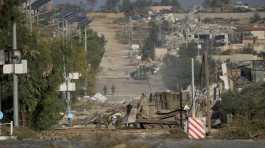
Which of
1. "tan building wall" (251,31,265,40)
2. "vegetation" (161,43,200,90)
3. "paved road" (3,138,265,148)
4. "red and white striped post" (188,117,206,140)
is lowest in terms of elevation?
"vegetation" (161,43,200,90)

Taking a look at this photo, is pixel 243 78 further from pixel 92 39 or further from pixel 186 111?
pixel 92 39

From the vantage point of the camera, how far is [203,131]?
31.9 m

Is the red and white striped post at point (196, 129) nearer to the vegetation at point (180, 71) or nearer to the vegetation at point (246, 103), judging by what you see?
the vegetation at point (246, 103)

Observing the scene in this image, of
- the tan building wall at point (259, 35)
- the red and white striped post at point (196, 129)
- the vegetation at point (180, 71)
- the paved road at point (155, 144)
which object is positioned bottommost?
the vegetation at point (180, 71)

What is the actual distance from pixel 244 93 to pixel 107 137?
41.1 meters

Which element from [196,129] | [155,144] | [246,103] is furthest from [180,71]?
[155,144]

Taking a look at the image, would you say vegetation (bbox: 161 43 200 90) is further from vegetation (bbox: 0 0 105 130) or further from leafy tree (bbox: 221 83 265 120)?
vegetation (bbox: 0 0 105 130)

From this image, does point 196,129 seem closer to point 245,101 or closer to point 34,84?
point 34,84

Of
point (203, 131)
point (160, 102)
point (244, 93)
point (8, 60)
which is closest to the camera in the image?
point (203, 131)

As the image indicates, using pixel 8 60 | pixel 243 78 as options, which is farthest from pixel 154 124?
pixel 243 78

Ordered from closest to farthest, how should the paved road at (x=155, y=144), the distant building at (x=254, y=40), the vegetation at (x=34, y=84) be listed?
the paved road at (x=155, y=144), the vegetation at (x=34, y=84), the distant building at (x=254, y=40)

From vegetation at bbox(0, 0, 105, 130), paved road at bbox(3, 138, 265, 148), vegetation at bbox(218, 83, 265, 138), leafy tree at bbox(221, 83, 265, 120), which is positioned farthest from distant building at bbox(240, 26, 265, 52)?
paved road at bbox(3, 138, 265, 148)

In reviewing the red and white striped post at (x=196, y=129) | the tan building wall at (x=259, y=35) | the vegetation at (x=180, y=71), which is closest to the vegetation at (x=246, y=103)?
the red and white striped post at (x=196, y=129)

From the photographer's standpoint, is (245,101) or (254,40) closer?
(245,101)
